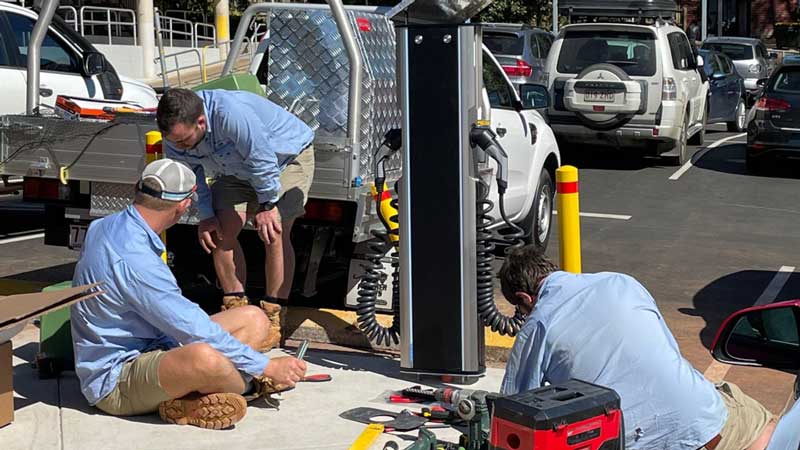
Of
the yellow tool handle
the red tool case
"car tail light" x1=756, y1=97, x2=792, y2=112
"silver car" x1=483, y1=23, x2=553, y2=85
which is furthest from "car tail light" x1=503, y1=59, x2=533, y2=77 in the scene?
the red tool case

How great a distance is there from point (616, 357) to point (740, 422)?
28.1 inches

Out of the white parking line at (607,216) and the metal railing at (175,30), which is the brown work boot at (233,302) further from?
the metal railing at (175,30)

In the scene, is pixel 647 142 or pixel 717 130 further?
pixel 717 130

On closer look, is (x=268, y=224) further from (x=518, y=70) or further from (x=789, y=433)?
(x=518, y=70)

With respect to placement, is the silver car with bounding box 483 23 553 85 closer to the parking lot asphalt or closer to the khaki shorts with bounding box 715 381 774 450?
the parking lot asphalt

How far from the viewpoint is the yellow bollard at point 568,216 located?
6.37 metres

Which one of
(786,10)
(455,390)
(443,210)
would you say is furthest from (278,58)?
(786,10)

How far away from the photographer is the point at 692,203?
1380cm

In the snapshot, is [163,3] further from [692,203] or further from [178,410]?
[178,410]

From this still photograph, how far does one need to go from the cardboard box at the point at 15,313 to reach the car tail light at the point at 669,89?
11.4 m

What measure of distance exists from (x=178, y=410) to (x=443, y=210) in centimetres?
172

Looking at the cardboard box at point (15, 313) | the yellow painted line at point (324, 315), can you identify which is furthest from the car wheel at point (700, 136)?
the cardboard box at point (15, 313)

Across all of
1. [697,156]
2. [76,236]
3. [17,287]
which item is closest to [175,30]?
[697,156]

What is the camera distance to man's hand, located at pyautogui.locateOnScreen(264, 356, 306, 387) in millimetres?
5789
